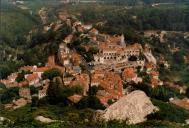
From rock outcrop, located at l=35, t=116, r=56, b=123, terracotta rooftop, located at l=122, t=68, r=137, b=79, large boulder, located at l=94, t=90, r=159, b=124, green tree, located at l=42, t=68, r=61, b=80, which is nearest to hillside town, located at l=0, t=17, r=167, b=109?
terracotta rooftop, located at l=122, t=68, r=137, b=79

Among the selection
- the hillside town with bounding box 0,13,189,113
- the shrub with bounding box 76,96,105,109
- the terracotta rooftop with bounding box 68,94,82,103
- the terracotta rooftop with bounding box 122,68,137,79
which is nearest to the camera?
the shrub with bounding box 76,96,105,109

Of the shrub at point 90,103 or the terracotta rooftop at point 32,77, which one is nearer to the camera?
the shrub at point 90,103

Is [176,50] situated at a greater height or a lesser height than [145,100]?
lesser

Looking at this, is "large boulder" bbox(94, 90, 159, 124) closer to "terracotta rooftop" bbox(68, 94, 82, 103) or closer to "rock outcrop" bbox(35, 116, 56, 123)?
"rock outcrop" bbox(35, 116, 56, 123)

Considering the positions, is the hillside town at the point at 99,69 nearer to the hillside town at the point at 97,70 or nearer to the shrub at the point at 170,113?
the hillside town at the point at 97,70

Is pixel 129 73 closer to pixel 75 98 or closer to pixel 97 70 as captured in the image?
pixel 97 70

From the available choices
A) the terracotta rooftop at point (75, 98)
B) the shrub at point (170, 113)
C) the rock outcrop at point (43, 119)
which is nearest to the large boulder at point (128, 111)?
the shrub at point (170, 113)

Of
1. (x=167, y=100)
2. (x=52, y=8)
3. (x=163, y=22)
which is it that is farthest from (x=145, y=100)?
(x=52, y=8)

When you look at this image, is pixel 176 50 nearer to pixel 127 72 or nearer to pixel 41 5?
pixel 127 72

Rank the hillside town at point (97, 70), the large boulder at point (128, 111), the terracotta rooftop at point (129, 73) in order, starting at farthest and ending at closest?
the terracotta rooftop at point (129, 73)
the hillside town at point (97, 70)
the large boulder at point (128, 111)
